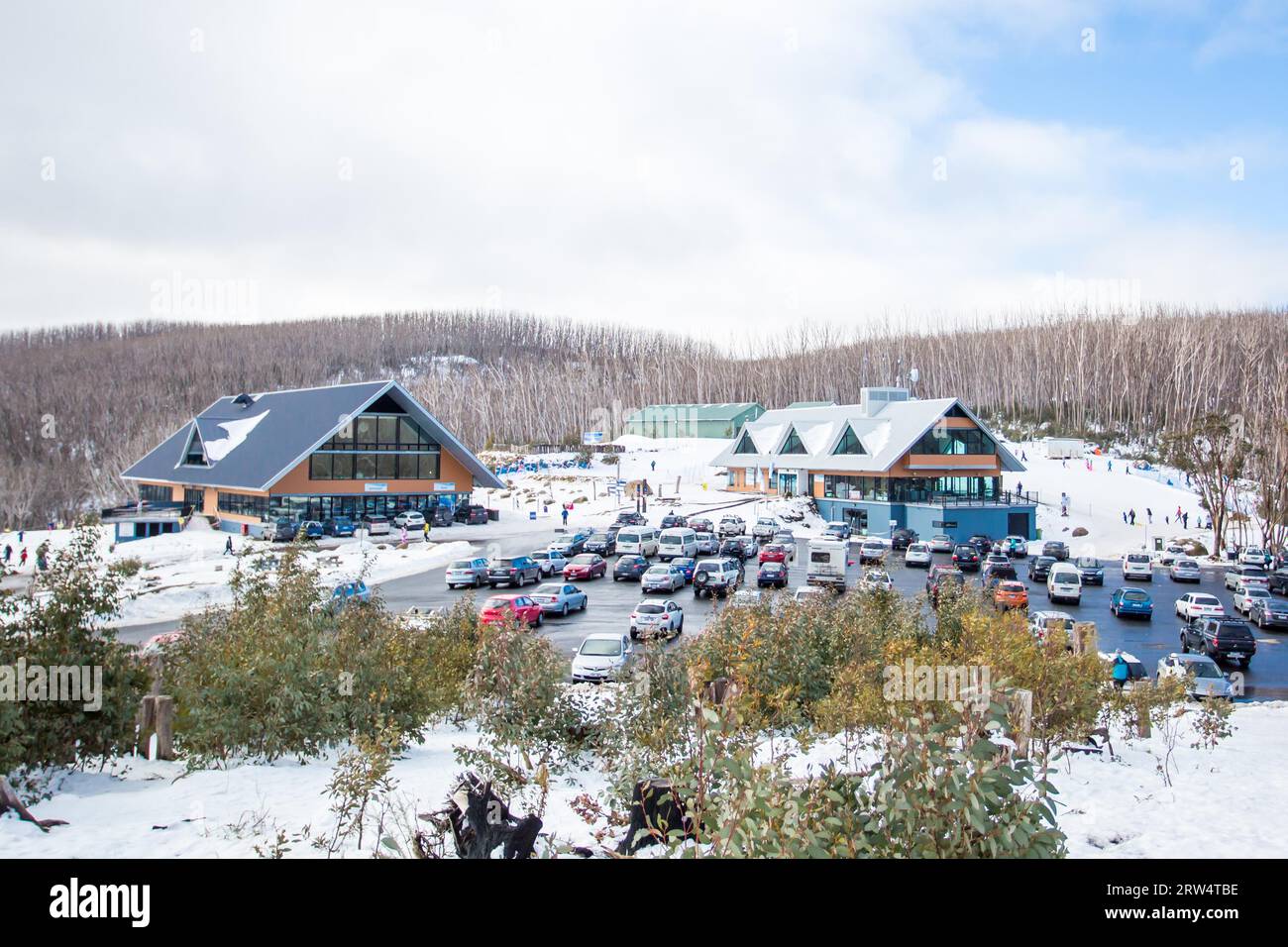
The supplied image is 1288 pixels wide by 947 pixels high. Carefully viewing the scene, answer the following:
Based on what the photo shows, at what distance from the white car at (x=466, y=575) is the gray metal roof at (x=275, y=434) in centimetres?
1896

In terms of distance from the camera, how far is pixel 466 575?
34.7 meters

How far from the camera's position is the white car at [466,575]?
113 feet

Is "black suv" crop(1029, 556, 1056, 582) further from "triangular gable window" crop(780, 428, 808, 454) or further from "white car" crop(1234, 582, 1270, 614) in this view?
"triangular gable window" crop(780, 428, 808, 454)

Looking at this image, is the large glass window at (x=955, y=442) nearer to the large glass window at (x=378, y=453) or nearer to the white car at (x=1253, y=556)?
the white car at (x=1253, y=556)

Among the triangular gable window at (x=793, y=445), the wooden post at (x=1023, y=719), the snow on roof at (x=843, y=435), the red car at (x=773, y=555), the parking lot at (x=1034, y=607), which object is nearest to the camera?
the wooden post at (x=1023, y=719)

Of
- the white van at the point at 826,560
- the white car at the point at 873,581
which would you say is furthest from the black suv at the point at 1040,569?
the white car at the point at 873,581

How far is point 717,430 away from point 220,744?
303 feet

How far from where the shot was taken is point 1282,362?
273ft

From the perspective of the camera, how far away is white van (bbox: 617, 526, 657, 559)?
42.2 meters

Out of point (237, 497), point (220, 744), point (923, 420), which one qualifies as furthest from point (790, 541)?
point (220, 744)

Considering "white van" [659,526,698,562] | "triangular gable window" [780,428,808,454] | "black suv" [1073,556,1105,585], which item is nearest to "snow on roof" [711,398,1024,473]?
"triangular gable window" [780,428,808,454]

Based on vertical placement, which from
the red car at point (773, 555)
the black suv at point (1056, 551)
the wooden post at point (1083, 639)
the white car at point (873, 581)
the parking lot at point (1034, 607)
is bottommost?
the parking lot at point (1034, 607)

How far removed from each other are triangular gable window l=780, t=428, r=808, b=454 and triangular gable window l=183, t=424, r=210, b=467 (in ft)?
132
